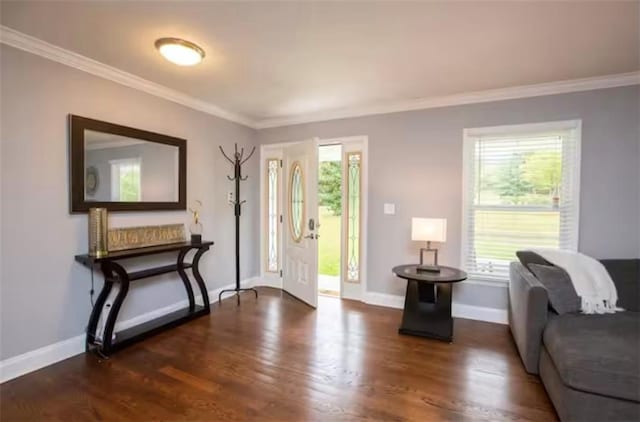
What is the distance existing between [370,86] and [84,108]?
2.55 metres

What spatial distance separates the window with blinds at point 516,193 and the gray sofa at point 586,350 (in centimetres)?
67

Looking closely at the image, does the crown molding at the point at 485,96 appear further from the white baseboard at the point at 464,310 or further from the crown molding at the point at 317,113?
the white baseboard at the point at 464,310

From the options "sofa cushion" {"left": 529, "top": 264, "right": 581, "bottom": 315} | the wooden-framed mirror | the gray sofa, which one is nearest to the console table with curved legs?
the wooden-framed mirror

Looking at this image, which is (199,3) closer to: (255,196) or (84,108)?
(84,108)

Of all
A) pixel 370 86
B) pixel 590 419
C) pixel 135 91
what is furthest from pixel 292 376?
pixel 135 91

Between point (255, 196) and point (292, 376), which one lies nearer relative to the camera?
point (292, 376)

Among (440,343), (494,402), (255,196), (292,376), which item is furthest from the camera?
(255,196)

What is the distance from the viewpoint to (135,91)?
122 inches

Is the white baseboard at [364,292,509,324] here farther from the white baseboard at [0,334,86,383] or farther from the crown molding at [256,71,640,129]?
the white baseboard at [0,334,86,383]

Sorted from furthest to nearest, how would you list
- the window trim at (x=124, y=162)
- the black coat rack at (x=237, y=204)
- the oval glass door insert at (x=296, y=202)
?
1. the black coat rack at (x=237, y=204)
2. the oval glass door insert at (x=296, y=202)
3. the window trim at (x=124, y=162)

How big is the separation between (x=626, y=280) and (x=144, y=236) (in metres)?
4.16

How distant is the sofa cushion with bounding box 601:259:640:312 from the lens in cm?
246

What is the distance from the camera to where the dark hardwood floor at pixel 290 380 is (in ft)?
6.47

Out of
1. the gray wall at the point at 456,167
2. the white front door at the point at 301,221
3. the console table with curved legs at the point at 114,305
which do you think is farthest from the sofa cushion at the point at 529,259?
the console table with curved legs at the point at 114,305
